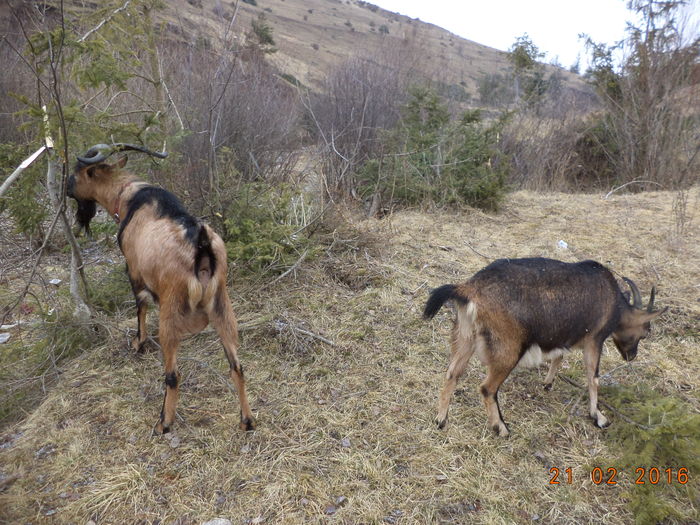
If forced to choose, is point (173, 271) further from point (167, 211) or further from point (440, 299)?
point (440, 299)

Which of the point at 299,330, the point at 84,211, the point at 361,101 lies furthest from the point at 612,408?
the point at 361,101

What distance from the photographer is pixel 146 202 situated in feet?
11.0

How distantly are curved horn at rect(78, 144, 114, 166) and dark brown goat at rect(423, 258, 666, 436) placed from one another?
108 inches

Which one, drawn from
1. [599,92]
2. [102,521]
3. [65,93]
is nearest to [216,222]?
[65,93]

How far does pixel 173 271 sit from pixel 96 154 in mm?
1506

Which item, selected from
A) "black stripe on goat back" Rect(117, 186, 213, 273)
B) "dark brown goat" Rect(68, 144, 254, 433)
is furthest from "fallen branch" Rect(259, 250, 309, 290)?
"black stripe on goat back" Rect(117, 186, 213, 273)

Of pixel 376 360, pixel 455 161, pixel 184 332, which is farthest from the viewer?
pixel 455 161

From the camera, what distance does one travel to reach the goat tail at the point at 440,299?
3.00 metres

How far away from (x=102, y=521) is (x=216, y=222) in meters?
3.30

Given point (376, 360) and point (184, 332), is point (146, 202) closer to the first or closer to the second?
point (184, 332)

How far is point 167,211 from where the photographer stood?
3.23 meters

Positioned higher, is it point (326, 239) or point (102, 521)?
point (326, 239)
